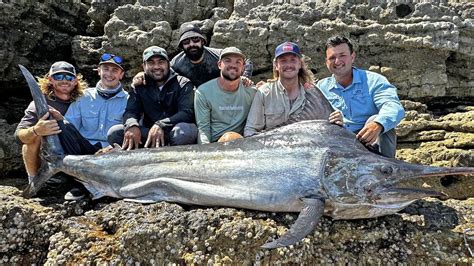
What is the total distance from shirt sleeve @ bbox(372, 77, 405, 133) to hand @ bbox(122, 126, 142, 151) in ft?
7.92

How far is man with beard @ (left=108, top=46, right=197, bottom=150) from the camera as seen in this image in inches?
169

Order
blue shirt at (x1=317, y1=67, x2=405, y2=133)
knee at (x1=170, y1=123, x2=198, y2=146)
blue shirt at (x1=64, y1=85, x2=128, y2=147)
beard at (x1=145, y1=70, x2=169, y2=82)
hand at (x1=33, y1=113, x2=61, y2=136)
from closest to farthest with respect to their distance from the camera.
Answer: hand at (x1=33, y1=113, x2=61, y2=136) < blue shirt at (x1=317, y1=67, x2=405, y2=133) < knee at (x1=170, y1=123, x2=198, y2=146) < blue shirt at (x1=64, y1=85, x2=128, y2=147) < beard at (x1=145, y1=70, x2=169, y2=82)

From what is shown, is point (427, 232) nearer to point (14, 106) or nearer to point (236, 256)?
point (236, 256)

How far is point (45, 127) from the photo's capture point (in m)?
3.78

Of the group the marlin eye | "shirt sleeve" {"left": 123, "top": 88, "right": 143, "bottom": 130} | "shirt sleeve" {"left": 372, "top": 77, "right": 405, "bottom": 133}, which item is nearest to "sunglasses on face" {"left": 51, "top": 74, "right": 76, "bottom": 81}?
"shirt sleeve" {"left": 123, "top": 88, "right": 143, "bottom": 130}

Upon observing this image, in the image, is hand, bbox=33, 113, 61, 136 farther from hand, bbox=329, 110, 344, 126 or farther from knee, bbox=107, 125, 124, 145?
hand, bbox=329, 110, 344, 126

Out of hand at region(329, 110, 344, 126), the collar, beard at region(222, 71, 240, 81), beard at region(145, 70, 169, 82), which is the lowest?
hand at region(329, 110, 344, 126)

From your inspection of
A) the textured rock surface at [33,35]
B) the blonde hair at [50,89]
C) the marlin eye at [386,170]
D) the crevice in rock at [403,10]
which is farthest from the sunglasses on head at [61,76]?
the crevice in rock at [403,10]

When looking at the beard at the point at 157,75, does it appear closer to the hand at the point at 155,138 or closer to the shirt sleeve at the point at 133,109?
the shirt sleeve at the point at 133,109

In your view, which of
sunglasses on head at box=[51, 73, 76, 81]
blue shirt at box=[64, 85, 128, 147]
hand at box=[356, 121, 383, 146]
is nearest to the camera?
hand at box=[356, 121, 383, 146]

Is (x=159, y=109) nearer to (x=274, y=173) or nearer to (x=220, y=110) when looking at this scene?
(x=220, y=110)

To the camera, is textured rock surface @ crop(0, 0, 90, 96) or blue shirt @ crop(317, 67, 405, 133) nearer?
blue shirt @ crop(317, 67, 405, 133)

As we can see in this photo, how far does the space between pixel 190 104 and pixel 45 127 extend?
1565 mm

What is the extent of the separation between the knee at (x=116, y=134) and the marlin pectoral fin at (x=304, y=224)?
2338mm
